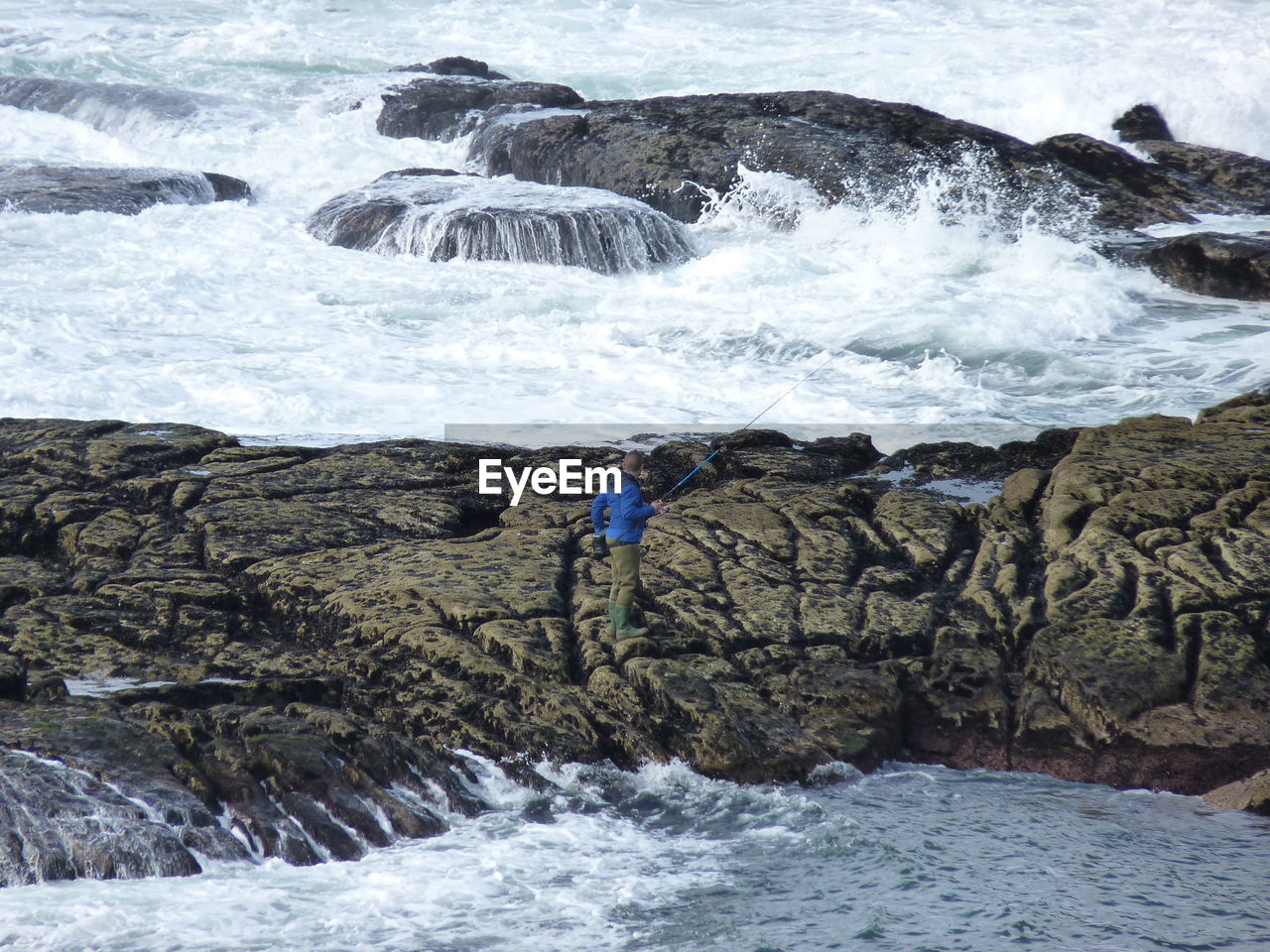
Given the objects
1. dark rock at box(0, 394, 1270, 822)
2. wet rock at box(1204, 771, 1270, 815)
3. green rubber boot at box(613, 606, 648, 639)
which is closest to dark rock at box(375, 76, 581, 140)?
dark rock at box(0, 394, 1270, 822)

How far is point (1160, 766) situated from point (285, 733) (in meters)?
4.33

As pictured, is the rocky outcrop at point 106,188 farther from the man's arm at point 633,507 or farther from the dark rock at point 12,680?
the man's arm at point 633,507

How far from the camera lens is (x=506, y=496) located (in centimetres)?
913

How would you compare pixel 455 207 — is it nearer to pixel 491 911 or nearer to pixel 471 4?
pixel 491 911

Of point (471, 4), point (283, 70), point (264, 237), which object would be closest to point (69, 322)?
point (264, 237)

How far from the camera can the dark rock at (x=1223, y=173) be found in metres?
19.0

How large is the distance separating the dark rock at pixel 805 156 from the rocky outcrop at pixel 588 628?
31.9 ft

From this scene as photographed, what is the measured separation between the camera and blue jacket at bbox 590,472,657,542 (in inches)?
279

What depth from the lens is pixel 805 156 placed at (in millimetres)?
18891

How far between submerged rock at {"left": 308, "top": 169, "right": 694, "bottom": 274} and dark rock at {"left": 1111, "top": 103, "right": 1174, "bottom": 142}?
35.3 ft

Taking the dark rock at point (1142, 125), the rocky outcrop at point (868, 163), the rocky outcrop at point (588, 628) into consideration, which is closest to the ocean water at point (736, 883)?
the rocky outcrop at point (588, 628)

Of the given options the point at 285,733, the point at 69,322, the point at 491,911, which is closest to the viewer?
the point at 491,911

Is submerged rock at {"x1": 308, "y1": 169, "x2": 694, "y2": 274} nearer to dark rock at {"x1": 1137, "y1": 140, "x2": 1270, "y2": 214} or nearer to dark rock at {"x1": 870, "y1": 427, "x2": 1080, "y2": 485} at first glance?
dark rock at {"x1": 870, "y1": 427, "x2": 1080, "y2": 485}

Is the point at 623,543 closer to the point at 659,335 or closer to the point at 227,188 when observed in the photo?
the point at 659,335
